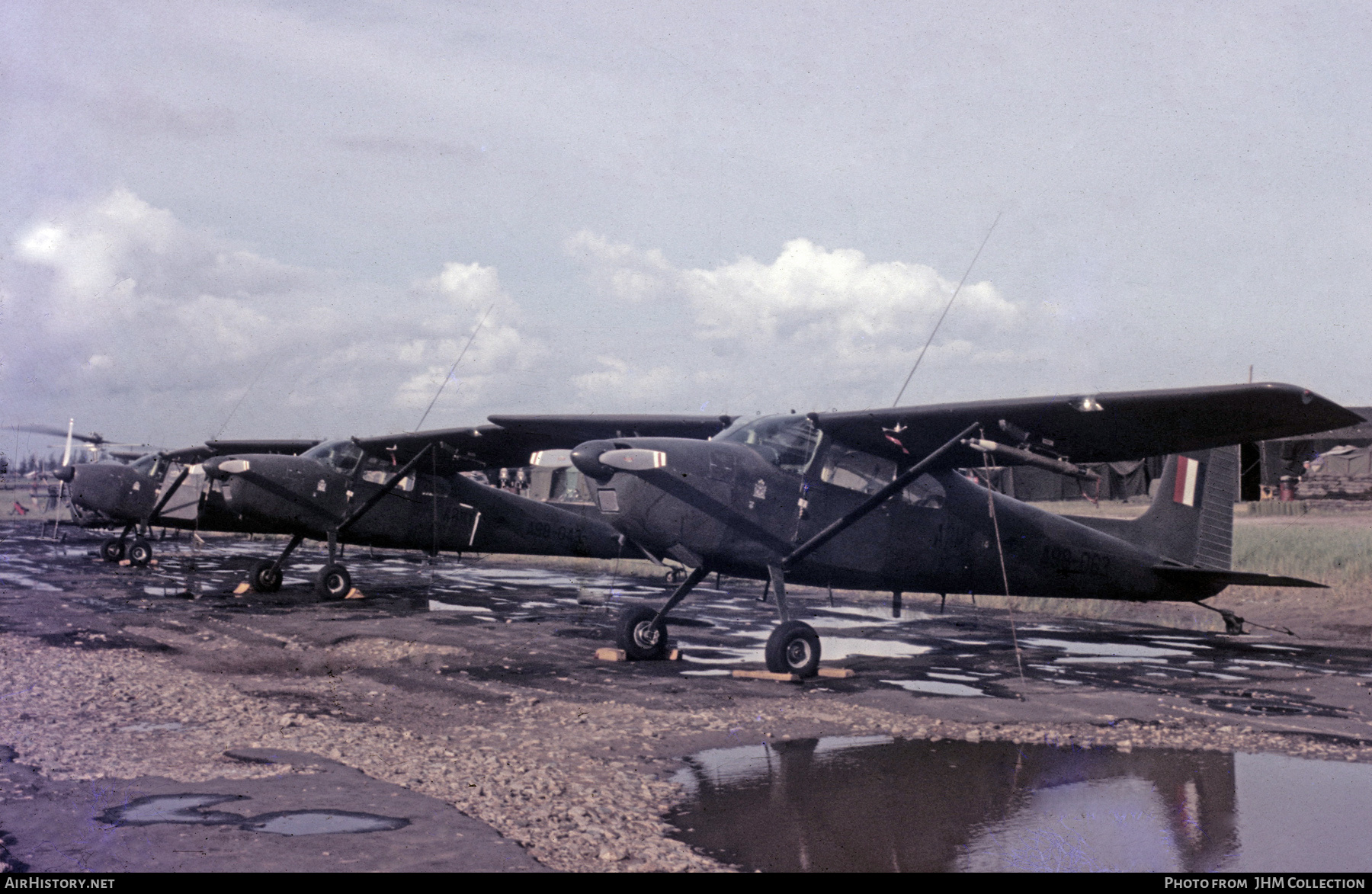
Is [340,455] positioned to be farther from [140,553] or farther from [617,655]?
[617,655]

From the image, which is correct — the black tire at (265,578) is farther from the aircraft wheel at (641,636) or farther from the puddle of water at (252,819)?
the puddle of water at (252,819)

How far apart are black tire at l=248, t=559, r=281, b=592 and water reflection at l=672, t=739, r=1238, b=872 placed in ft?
42.0

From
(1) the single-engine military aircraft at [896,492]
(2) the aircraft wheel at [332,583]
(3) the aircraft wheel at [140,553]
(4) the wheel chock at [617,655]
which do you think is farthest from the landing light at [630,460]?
(3) the aircraft wheel at [140,553]

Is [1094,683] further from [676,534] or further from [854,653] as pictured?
[676,534]

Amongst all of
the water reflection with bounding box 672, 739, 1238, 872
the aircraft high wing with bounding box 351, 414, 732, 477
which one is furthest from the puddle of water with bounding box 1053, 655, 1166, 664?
the aircraft high wing with bounding box 351, 414, 732, 477

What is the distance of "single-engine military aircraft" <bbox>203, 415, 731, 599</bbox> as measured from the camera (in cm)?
1570

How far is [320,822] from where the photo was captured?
4203mm

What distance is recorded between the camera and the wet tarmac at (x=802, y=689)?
440 centimetres

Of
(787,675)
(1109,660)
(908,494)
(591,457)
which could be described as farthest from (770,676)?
(1109,660)

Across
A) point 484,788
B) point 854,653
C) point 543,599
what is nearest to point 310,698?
point 484,788

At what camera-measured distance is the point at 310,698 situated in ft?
23.9

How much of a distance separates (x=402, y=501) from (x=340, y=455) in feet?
4.53

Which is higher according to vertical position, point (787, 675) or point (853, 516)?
point (853, 516)
